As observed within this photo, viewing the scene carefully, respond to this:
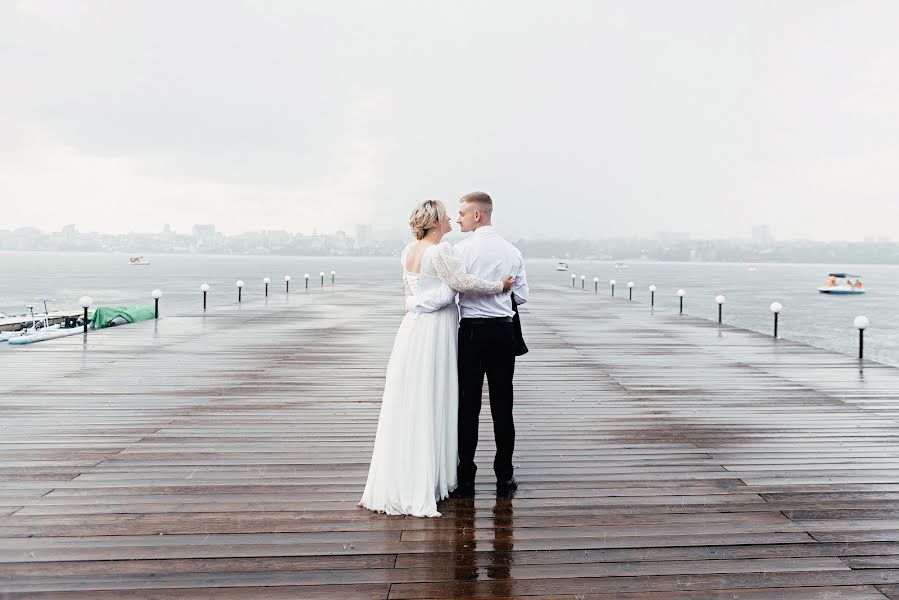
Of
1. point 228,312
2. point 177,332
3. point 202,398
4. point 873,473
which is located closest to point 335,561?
point 873,473

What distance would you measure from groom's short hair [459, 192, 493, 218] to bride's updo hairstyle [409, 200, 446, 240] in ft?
0.49

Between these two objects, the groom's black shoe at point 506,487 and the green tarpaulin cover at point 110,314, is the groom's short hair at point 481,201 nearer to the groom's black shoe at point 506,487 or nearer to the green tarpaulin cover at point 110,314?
the groom's black shoe at point 506,487

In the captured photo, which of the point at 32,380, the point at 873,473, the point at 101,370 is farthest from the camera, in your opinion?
the point at 101,370

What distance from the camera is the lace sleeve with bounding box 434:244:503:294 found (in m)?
3.02

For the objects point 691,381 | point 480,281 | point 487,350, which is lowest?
point 691,381

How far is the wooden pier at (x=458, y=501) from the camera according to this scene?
94.8 inches

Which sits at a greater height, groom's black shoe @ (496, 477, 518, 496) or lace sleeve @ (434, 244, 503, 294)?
lace sleeve @ (434, 244, 503, 294)

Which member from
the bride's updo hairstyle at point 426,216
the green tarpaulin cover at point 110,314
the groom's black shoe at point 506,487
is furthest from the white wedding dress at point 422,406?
the green tarpaulin cover at point 110,314

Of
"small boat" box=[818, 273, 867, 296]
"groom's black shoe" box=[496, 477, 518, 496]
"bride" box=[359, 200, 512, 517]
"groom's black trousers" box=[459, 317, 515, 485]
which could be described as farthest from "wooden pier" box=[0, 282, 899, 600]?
"small boat" box=[818, 273, 867, 296]

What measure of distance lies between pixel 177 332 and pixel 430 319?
9016 mm

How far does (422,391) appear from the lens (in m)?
3.10

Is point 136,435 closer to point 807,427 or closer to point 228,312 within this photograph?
point 807,427

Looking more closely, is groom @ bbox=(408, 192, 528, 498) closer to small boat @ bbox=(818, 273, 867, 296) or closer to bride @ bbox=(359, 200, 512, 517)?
bride @ bbox=(359, 200, 512, 517)

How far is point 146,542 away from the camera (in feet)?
8.82
